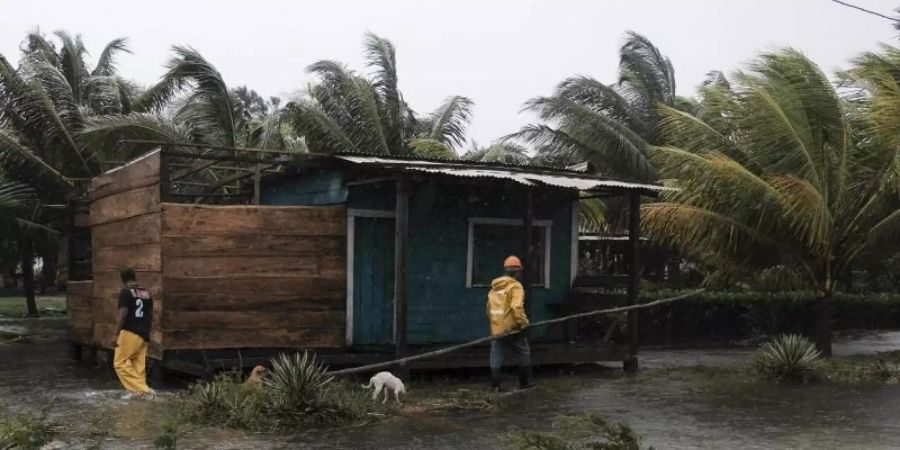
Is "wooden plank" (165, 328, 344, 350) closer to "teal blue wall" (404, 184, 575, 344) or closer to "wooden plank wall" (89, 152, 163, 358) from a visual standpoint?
"wooden plank wall" (89, 152, 163, 358)

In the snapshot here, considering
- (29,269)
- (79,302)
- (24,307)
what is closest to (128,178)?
(79,302)

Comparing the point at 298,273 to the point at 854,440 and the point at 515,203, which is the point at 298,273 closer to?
the point at 515,203

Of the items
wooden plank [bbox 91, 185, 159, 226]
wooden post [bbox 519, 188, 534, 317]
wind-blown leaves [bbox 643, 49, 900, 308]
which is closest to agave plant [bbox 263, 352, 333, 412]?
wooden plank [bbox 91, 185, 159, 226]

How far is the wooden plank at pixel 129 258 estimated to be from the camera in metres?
11.4

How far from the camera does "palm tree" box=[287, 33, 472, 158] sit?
2153 centimetres

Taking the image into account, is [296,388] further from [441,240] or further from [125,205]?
[125,205]

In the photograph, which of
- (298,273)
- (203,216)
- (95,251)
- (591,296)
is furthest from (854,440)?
(95,251)

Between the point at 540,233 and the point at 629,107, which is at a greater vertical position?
the point at 629,107

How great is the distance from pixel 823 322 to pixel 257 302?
29.1ft

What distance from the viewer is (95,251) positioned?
13.9 meters

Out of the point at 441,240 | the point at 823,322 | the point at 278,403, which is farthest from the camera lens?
the point at 823,322

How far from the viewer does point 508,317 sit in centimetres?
1135

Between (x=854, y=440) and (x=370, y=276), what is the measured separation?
6.46 m

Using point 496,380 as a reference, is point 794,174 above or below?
above
